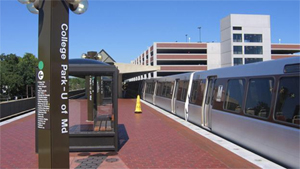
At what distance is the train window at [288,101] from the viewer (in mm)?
5516

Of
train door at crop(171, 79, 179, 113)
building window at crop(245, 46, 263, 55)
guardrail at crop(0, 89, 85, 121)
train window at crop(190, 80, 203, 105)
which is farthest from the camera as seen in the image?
building window at crop(245, 46, 263, 55)

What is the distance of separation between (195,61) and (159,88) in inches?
2398

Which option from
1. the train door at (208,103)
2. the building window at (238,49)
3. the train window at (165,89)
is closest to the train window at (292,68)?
the train door at (208,103)

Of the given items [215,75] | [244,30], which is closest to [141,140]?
[215,75]

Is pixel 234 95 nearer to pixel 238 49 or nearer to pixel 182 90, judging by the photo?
pixel 182 90

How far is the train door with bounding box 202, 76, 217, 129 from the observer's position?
10.2 m

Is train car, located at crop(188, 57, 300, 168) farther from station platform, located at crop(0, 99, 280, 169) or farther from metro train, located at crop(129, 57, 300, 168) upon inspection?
station platform, located at crop(0, 99, 280, 169)

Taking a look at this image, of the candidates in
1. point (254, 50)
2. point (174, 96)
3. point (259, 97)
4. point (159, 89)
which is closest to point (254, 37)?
point (254, 50)

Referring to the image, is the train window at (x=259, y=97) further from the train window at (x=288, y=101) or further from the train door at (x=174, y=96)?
the train door at (x=174, y=96)

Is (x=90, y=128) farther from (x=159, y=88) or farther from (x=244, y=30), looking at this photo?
(x=244, y=30)

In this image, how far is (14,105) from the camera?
1512 centimetres

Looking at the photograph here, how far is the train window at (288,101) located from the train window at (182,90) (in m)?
8.17

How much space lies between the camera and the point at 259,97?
6.98 metres

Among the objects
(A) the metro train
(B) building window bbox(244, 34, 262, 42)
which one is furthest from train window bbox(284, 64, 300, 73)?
(B) building window bbox(244, 34, 262, 42)
